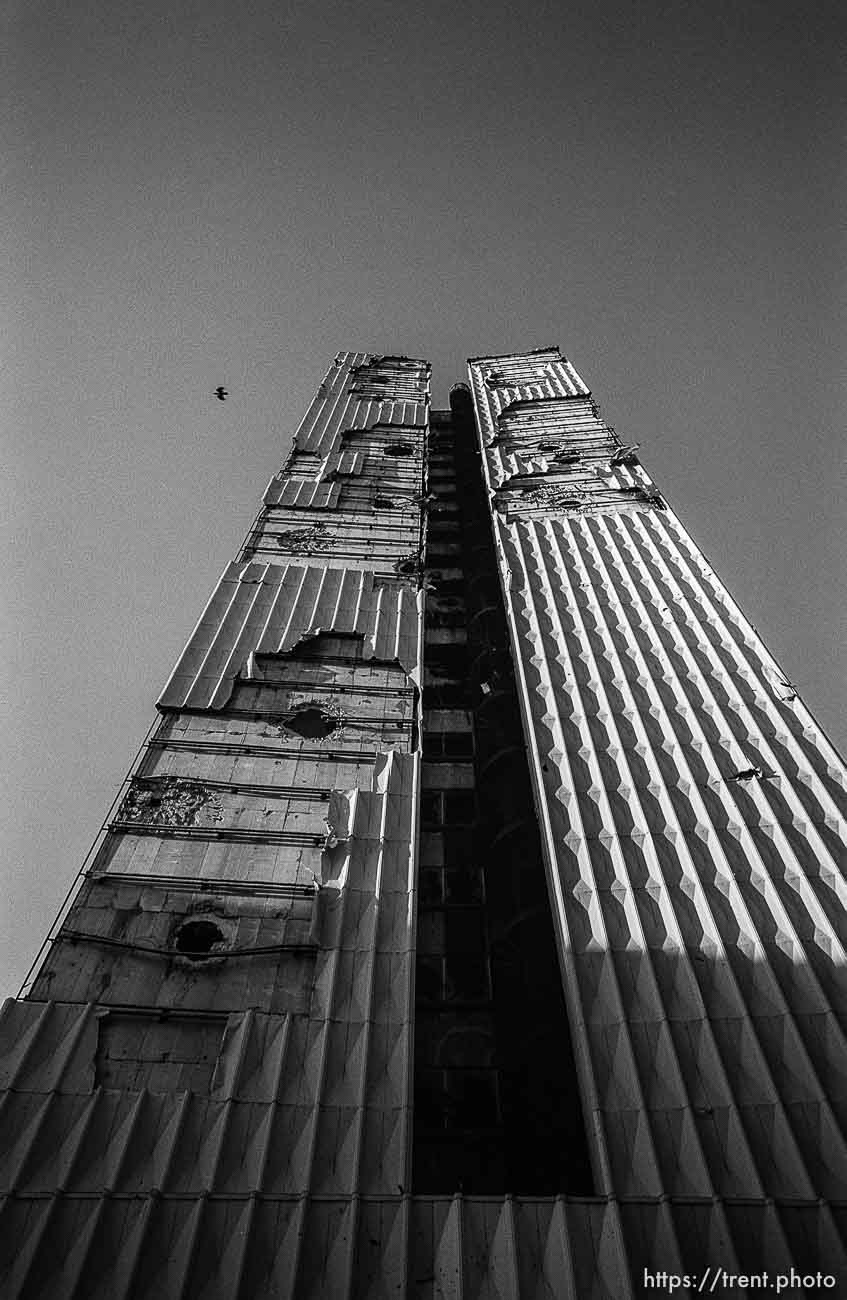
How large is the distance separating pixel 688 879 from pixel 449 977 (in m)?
7.14

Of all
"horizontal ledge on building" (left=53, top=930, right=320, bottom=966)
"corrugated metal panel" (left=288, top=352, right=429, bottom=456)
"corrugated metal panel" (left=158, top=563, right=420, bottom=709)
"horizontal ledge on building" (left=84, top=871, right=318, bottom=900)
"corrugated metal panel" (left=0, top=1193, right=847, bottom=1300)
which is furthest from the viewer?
"corrugated metal panel" (left=288, top=352, right=429, bottom=456)

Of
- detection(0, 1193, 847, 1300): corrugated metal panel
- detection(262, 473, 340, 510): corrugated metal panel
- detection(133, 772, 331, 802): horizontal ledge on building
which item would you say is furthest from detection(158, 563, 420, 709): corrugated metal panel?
detection(0, 1193, 847, 1300): corrugated metal panel

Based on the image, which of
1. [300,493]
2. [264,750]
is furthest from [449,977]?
[300,493]

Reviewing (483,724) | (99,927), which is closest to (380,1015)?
(99,927)

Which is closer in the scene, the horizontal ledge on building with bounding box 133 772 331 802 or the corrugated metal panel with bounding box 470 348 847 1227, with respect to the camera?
the corrugated metal panel with bounding box 470 348 847 1227

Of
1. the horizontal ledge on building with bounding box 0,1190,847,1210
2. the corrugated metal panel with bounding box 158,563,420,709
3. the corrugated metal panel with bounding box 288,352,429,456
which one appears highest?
the corrugated metal panel with bounding box 288,352,429,456

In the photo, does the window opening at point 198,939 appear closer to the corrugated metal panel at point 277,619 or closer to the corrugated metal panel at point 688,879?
the corrugated metal panel at point 688,879

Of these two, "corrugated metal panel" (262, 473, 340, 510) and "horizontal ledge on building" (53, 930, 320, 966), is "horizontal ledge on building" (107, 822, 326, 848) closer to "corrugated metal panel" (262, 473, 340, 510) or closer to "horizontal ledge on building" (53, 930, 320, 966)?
"horizontal ledge on building" (53, 930, 320, 966)

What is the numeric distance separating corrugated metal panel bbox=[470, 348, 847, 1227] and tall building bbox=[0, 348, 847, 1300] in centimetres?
8

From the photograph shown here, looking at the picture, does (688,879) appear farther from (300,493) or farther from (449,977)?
(300,493)

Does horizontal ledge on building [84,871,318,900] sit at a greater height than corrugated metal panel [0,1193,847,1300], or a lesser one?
greater

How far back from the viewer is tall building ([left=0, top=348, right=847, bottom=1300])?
11.1 m

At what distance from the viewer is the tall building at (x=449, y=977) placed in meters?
11.1

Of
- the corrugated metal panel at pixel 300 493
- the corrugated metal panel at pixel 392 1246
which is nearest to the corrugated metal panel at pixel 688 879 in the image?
the corrugated metal panel at pixel 392 1246
